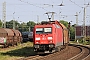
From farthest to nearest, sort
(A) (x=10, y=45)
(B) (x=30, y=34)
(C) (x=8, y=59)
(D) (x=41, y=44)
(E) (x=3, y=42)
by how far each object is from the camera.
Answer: (B) (x=30, y=34) → (A) (x=10, y=45) → (E) (x=3, y=42) → (D) (x=41, y=44) → (C) (x=8, y=59)

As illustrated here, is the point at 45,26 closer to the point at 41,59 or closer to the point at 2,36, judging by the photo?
the point at 41,59

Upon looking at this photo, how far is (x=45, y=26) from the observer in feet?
81.3

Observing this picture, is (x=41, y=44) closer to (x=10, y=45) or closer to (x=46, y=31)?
(x=46, y=31)

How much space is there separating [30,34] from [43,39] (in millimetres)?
28129

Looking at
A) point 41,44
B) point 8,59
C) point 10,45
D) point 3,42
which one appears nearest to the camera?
point 8,59

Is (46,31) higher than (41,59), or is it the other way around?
(46,31)

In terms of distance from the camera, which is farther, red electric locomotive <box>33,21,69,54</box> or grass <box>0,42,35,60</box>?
red electric locomotive <box>33,21,69,54</box>

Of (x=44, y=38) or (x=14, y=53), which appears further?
(x=14, y=53)

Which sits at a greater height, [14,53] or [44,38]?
[44,38]

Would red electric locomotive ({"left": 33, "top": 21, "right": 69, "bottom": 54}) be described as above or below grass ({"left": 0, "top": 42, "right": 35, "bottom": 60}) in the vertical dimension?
above

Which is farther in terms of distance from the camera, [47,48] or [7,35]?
[7,35]

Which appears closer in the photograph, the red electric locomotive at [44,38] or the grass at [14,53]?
the grass at [14,53]

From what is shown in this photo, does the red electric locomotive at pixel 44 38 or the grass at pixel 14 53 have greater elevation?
the red electric locomotive at pixel 44 38

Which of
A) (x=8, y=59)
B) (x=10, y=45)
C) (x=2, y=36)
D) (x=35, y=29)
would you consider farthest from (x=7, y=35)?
(x=8, y=59)
